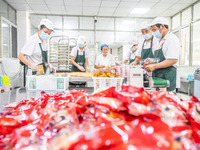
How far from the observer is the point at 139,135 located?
1.19 feet

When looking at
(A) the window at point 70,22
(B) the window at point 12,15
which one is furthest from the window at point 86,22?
(B) the window at point 12,15

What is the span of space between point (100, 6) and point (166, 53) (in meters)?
4.55

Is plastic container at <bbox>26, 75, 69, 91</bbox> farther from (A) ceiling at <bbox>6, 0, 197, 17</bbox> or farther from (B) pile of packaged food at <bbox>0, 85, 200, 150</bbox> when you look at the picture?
(A) ceiling at <bbox>6, 0, 197, 17</bbox>

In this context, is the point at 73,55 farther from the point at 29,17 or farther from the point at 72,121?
the point at 29,17

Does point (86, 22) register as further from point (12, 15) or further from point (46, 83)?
point (46, 83)

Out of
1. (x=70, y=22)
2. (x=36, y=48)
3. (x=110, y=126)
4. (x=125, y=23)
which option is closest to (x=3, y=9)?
(x=70, y=22)

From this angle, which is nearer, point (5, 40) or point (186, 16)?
point (5, 40)

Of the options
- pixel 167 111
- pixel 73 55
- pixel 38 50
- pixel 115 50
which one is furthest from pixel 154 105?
pixel 115 50

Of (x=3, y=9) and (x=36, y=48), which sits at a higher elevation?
(x=3, y=9)

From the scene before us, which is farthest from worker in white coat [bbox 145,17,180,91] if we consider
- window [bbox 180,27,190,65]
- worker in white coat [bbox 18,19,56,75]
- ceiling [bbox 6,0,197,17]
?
window [bbox 180,27,190,65]

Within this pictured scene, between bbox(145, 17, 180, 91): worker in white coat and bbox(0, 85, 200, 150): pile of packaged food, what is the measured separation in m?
1.47

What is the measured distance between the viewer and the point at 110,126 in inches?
16.2

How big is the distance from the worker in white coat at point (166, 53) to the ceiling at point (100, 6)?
3.70m

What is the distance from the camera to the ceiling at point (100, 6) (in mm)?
5480
